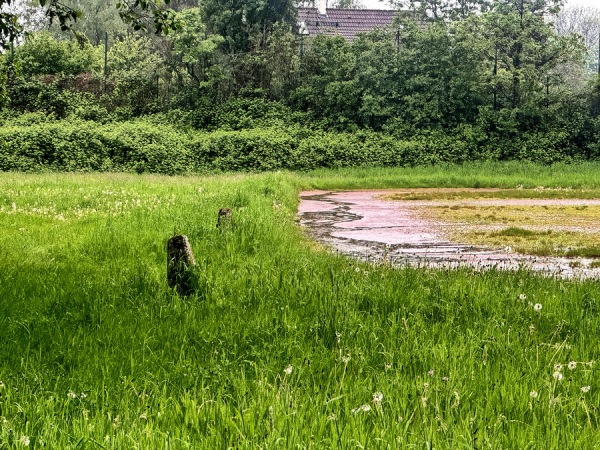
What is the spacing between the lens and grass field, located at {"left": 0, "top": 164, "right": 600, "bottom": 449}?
2.76 metres

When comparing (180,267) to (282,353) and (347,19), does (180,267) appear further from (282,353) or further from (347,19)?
(347,19)

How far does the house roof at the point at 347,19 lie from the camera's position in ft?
162

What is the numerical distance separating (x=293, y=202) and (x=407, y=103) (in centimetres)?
1828

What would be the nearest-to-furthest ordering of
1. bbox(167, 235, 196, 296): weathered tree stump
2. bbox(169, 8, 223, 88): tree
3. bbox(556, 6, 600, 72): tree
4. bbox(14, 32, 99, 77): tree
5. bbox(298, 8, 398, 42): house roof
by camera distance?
bbox(167, 235, 196, 296): weathered tree stump → bbox(169, 8, 223, 88): tree → bbox(14, 32, 99, 77): tree → bbox(298, 8, 398, 42): house roof → bbox(556, 6, 600, 72): tree

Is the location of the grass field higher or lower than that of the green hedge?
lower

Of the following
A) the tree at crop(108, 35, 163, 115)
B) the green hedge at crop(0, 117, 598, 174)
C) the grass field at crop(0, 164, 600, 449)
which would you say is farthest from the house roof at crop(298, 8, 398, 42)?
the grass field at crop(0, 164, 600, 449)

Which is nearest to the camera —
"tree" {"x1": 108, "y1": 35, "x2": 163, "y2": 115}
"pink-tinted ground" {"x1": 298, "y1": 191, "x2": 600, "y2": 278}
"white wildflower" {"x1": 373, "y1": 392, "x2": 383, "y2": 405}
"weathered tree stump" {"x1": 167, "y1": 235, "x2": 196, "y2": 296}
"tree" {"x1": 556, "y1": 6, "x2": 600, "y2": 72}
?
"white wildflower" {"x1": 373, "y1": 392, "x2": 383, "y2": 405}

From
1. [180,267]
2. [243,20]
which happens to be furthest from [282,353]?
[243,20]

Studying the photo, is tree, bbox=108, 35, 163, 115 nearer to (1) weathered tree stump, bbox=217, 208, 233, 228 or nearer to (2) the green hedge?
(2) the green hedge

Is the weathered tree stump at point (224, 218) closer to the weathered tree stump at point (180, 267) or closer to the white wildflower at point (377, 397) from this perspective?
the weathered tree stump at point (180, 267)

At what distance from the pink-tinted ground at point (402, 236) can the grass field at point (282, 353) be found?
5.78 ft

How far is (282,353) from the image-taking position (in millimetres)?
4262

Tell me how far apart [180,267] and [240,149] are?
27153 millimetres

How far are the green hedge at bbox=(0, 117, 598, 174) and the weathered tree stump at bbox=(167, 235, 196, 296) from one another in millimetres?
26140
